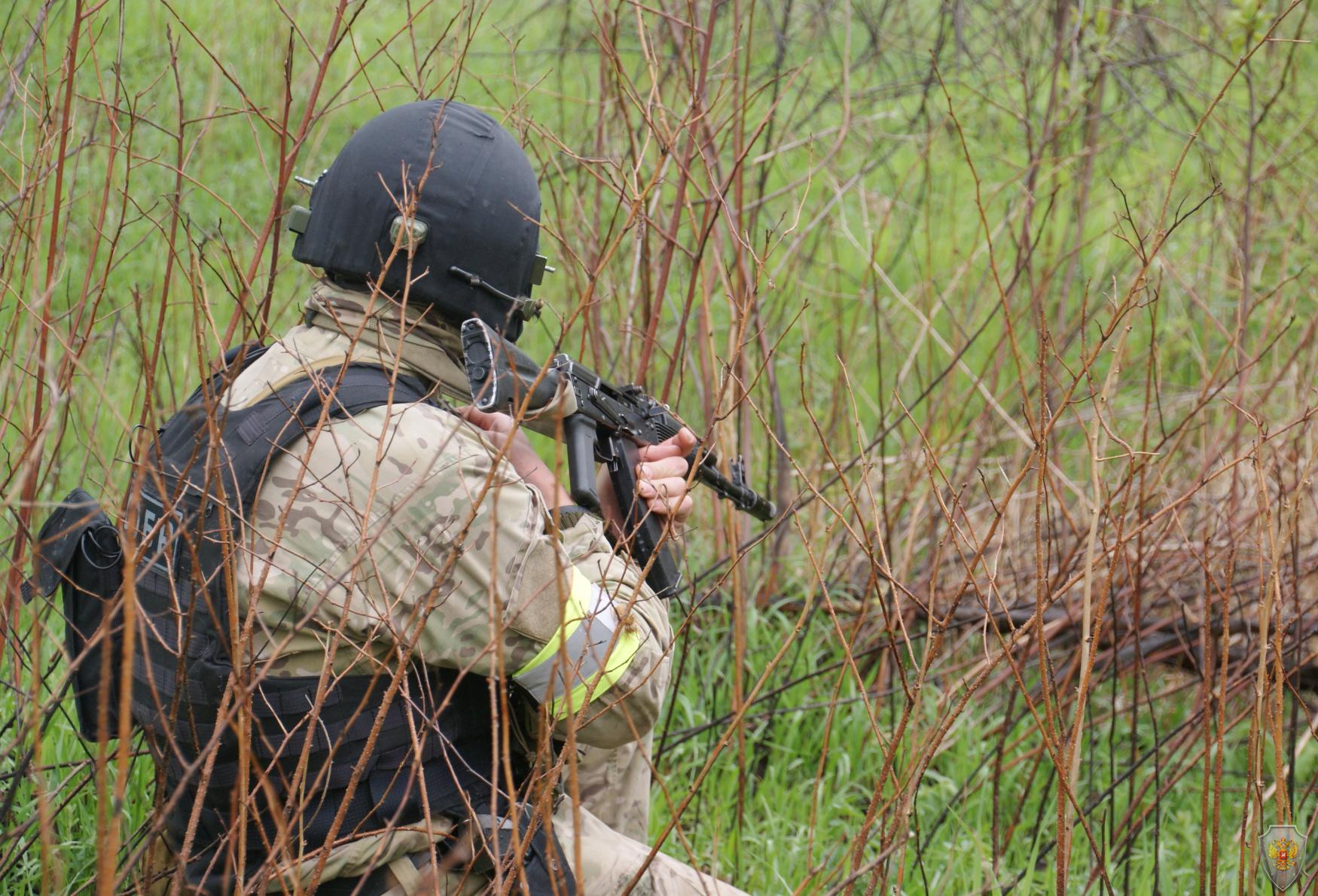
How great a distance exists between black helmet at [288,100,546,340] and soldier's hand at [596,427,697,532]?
36 cm

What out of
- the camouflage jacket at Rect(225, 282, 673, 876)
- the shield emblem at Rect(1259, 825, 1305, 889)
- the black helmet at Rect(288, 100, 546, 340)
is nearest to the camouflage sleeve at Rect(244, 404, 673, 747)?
the camouflage jacket at Rect(225, 282, 673, 876)

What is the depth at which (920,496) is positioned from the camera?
384 cm

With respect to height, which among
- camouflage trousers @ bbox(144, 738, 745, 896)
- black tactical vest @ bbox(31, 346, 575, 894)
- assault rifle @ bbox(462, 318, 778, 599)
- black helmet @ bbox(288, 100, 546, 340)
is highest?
black helmet @ bbox(288, 100, 546, 340)

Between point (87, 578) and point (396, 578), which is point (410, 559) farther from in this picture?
point (87, 578)

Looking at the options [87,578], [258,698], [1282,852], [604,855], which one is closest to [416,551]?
[258,698]

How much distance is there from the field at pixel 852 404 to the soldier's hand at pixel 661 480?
0.20 metres

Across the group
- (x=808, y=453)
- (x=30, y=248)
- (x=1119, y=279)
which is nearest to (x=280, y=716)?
(x=30, y=248)

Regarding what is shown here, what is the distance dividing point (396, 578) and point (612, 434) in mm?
605

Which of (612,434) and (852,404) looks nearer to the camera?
(852,404)

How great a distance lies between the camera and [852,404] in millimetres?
1771

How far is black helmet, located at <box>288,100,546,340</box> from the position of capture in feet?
6.49

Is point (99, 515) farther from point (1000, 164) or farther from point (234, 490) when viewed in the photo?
point (1000, 164)

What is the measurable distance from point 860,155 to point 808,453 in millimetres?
2651

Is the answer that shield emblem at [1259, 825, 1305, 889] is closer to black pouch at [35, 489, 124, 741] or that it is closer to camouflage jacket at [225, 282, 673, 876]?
camouflage jacket at [225, 282, 673, 876]
